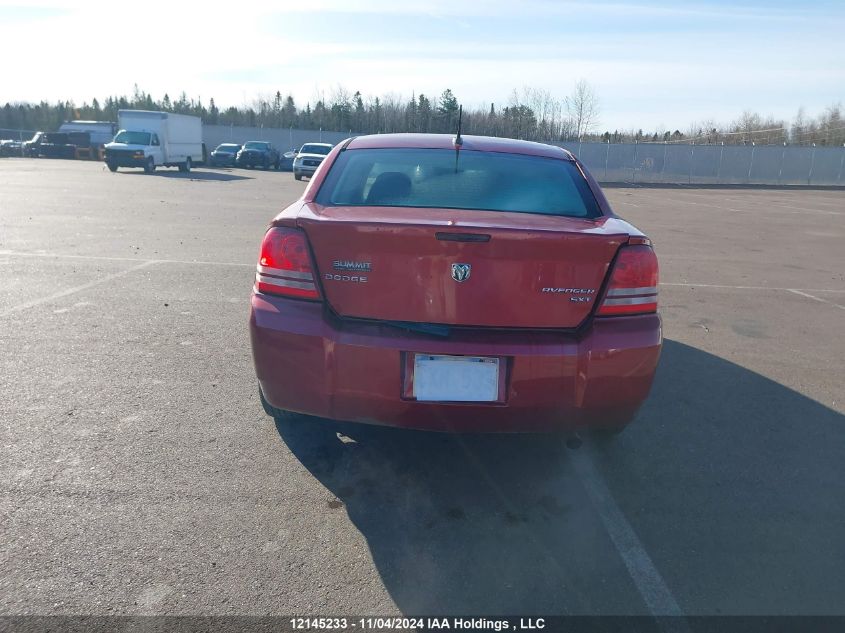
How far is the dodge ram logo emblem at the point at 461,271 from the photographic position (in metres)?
2.92

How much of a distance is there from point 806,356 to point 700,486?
2.84 metres

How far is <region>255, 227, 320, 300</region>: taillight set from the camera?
10.0 ft

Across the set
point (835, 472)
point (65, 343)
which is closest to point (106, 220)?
point (65, 343)

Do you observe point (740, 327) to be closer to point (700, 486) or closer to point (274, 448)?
point (700, 486)

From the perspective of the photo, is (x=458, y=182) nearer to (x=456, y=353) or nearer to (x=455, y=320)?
(x=455, y=320)

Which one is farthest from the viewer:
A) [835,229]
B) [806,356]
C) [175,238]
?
[835,229]

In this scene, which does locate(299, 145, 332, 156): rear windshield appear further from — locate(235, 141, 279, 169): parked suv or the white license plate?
the white license plate

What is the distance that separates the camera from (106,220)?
40.1 ft

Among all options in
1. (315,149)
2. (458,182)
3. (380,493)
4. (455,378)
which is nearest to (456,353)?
(455,378)

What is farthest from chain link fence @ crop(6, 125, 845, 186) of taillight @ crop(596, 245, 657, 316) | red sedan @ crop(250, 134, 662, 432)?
red sedan @ crop(250, 134, 662, 432)

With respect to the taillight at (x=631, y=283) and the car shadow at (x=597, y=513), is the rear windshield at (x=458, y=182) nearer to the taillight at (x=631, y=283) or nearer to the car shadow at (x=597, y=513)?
the taillight at (x=631, y=283)

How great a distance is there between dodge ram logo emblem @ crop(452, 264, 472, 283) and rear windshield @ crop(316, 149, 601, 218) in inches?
24.4

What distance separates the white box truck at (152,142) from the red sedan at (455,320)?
27.9 metres

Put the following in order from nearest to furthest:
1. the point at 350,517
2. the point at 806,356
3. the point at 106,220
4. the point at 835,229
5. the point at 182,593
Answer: the point at 182,593, the point at 350,517, the point at 806,356, the point at 106,220, the point at 835,229
